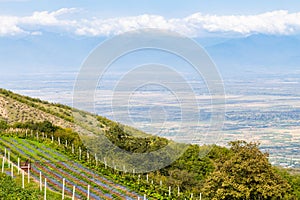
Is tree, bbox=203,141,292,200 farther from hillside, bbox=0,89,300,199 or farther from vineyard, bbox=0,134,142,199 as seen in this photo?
vineyard, bbox=0,134,142,199

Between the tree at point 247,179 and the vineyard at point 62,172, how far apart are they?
10.8ft

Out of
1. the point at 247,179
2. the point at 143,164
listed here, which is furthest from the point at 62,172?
the point at 247,179

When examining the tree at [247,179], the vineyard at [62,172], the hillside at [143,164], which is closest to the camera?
the tree at [247,179]

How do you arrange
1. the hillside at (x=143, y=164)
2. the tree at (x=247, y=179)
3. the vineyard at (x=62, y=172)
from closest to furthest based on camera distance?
the tree at (x=247, y=179), the hillside at (x=143, y=164), the vineyard at (x=62, y=172)

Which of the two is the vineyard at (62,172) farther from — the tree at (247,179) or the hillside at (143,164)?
the tree at (247,179)

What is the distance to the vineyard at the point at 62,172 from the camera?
2112cm

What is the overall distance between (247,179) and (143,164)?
31.7ft

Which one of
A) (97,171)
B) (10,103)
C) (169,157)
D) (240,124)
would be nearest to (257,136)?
(240,124)

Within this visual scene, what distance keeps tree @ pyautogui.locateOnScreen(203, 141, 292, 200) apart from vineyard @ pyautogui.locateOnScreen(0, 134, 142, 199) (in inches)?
130

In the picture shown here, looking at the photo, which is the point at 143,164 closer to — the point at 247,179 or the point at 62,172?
the point at 62,172

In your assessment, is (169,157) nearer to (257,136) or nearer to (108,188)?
(108,188)

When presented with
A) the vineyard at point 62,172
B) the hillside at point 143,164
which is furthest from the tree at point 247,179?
the vineyard at point 62,172

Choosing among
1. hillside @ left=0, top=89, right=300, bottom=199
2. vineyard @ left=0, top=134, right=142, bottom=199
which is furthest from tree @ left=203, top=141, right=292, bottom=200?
vineyard @ left=0, top=134, right=142, bottom=199

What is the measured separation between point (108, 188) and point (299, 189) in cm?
1087
